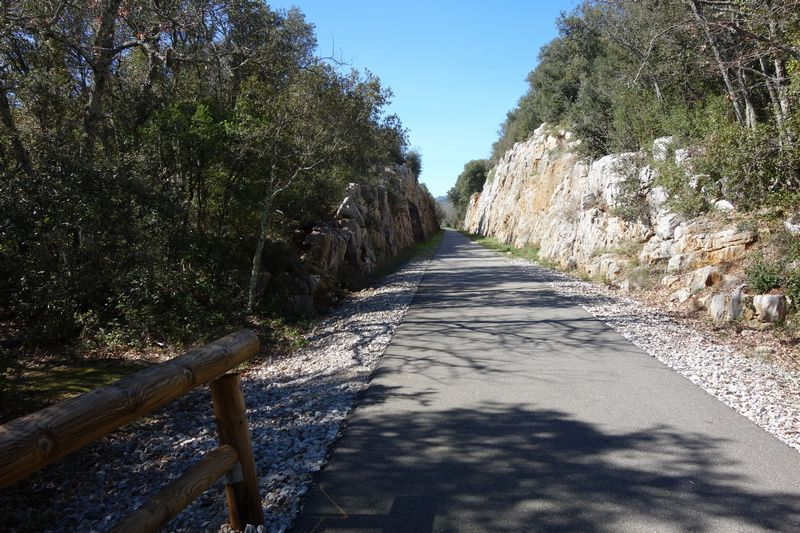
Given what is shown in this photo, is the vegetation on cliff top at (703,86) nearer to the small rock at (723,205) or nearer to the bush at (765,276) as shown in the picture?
the small rock at (723,205)

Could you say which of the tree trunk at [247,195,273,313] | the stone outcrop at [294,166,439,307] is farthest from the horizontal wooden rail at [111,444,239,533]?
the stone outcrop at [294,166,439,307]

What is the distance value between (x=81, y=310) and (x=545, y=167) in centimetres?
2874

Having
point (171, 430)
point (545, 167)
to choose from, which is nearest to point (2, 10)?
point (171, 430)

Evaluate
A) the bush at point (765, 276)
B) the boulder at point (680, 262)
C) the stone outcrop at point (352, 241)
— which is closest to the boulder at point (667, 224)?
the boulder at point (680, 262)

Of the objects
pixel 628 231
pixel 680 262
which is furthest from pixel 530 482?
pixel 628 231

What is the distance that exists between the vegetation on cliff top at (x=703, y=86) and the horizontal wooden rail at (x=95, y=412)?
365 inches

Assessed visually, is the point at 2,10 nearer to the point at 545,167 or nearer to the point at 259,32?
the point at 259,32

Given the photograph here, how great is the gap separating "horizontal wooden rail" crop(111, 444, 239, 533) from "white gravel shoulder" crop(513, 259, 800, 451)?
14.5ft

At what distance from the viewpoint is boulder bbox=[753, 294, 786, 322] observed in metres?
8.24

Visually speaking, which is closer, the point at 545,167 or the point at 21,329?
the point at 21,329

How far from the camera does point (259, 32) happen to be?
12.6 m

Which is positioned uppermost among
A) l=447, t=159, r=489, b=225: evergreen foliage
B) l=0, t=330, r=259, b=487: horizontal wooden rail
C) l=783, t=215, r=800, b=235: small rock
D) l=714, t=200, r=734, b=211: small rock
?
l=447, t=159, r=489, b=225: evergreen foliage

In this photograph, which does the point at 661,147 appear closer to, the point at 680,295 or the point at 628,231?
the point at 628,231

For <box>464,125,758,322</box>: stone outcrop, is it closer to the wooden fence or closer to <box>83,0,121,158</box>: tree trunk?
the wooden fence
